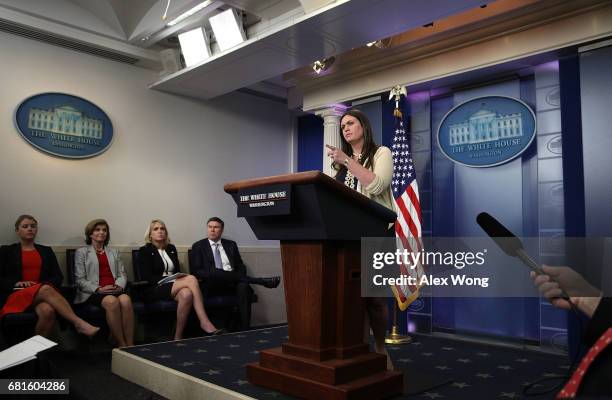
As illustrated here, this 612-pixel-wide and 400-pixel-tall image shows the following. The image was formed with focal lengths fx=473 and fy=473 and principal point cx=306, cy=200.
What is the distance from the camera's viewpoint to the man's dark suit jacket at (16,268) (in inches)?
135

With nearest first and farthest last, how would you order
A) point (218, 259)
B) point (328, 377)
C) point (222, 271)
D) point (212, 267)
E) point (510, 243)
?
point (510, 243) → point (328, 377) → point (222, 271) → point (212, 267) → point (218, 259)

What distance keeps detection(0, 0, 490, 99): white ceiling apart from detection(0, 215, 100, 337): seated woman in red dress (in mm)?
1815

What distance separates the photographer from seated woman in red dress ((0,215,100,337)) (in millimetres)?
3367

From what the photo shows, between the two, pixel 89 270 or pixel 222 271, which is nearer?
pixel 89 270

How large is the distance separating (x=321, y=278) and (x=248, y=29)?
2912mm

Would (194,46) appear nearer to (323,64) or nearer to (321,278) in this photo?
(323,64)

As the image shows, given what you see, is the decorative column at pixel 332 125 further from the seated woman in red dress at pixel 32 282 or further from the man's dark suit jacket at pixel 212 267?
the seated woman in red dress at pixel 32 282

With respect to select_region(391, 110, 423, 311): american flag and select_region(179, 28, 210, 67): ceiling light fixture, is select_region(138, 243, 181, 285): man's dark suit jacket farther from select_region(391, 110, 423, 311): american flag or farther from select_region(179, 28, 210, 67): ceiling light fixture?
select_region(391, 110, 423, 311): american flag

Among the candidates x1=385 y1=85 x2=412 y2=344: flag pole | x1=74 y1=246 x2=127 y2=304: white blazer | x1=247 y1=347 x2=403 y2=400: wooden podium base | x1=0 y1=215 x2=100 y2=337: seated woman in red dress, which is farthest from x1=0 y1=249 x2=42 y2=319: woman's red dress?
x1=385 y1=85 x2=412 y2=344: flag pole

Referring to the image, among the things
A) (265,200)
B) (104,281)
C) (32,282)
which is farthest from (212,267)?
(265,200)

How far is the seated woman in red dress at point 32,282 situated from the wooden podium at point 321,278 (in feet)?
7.00

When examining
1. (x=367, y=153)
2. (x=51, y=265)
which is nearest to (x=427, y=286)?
(x=367, y=153)

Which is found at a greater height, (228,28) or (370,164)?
(228,28)

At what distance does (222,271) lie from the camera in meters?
4.45
